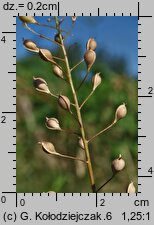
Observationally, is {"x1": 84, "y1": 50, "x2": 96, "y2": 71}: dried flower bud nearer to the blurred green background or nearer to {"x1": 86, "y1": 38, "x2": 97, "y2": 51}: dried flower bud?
{"x1": 86, "y1": 38, "x2": 97, "y2": 51}: dried flower bud

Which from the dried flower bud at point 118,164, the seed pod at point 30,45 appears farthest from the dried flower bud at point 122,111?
the seed pod at point 30,45

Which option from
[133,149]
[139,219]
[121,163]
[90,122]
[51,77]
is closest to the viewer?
[121,163]

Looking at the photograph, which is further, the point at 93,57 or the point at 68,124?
the point at 68,124

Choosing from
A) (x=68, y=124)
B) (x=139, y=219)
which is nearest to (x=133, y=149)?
(x=68, y=124)

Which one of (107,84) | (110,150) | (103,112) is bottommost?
(110,150)

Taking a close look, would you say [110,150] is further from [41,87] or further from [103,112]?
[41,87]

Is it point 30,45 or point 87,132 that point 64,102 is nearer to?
point 30,45

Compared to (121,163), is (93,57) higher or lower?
higher

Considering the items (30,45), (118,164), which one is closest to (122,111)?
(118,164)
